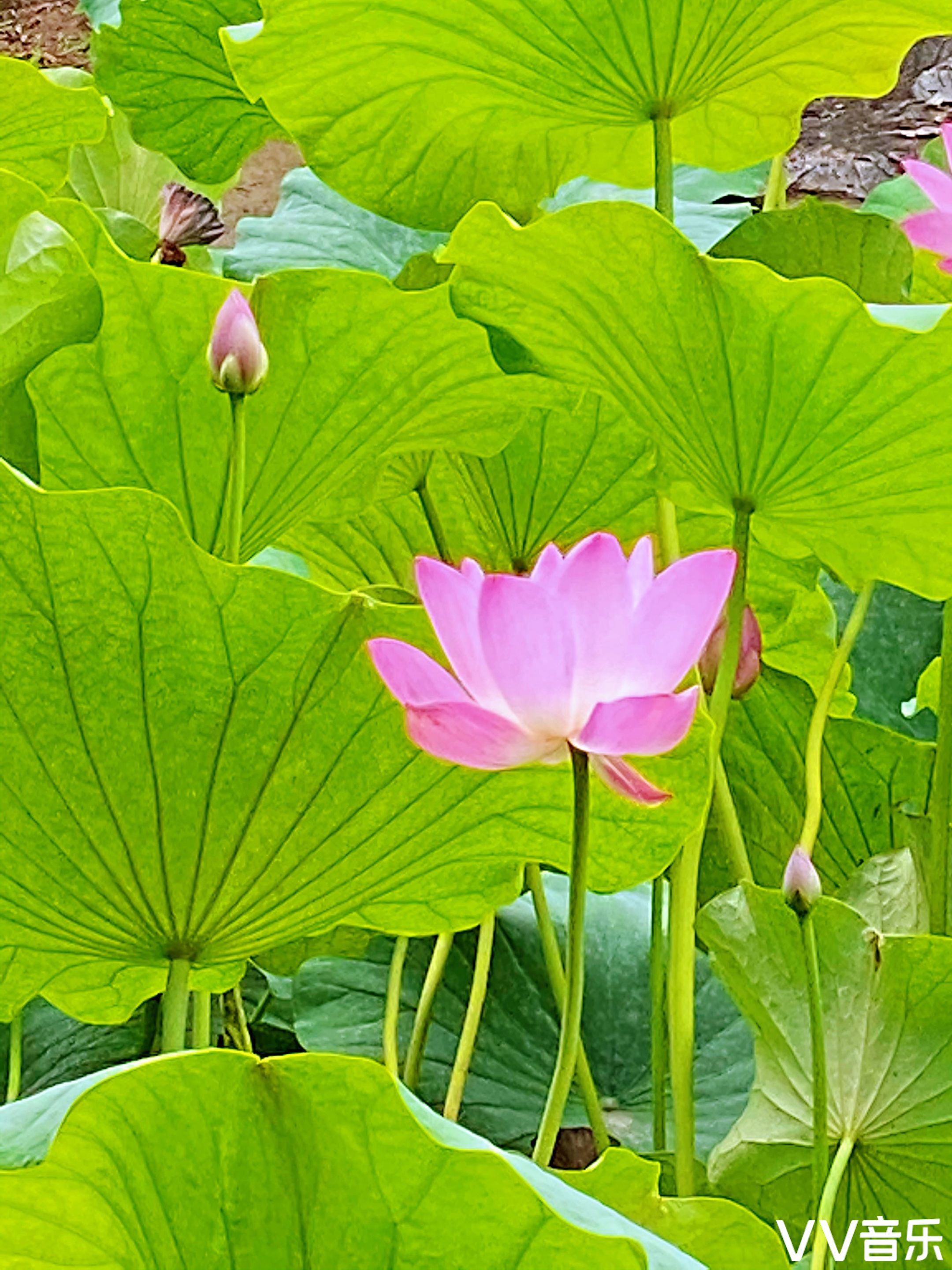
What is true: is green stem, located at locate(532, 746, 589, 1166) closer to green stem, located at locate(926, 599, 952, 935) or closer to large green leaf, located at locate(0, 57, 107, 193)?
green stem, located at locate(926, 599, 952, 935)

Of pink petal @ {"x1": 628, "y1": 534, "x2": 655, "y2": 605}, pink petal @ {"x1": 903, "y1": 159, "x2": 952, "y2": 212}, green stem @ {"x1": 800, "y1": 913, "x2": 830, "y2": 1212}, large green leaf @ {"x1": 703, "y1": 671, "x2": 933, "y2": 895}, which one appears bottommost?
green stem @ {"x1": 800, "y1": 913, "x2": 830, "y2": 1212}

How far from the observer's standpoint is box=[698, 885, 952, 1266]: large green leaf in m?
0.49

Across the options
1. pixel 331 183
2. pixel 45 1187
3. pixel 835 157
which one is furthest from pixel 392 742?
pixel 835 157

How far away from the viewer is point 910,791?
67cm

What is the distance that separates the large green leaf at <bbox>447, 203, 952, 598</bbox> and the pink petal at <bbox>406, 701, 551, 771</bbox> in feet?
0.48

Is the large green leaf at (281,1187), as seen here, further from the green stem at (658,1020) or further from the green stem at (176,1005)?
the green stem at (658,1020)

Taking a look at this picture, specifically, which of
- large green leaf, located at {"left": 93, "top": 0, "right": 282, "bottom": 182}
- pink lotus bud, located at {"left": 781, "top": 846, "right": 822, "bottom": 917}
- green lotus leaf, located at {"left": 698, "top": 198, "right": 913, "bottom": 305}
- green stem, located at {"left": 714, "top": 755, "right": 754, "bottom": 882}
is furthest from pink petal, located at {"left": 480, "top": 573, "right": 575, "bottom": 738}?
large green leaf, located at {"left": 93, "top": 0, "right": 282, "bottom": 182}

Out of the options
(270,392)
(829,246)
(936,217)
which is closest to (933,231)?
(936,217)

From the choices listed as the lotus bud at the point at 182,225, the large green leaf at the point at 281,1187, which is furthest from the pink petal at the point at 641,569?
the lotus bud at the point at 182,225

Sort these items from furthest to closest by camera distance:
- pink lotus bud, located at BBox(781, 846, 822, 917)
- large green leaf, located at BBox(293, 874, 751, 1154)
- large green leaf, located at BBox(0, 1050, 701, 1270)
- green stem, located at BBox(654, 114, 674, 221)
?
1. large green leaf, located at BBox(293, 874, 751, 1154)
2. green stem, located at BBox(654, 114, 674, 221)
3. pink lotus bud, located at BBox(781, 846, 822, 917)
4. large green leaf, located at BBox(0, 1050, 701, 1270)

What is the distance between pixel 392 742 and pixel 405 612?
3 centimetres

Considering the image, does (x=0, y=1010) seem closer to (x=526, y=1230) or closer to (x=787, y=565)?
(x=526, y=1230)

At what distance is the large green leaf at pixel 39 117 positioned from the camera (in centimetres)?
61

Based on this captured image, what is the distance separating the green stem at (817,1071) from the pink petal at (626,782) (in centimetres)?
9
